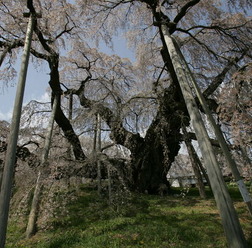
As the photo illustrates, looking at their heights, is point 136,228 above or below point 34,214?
below

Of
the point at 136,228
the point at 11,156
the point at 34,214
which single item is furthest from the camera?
the point at 34,214

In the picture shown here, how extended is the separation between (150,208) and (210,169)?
4179 millimetres

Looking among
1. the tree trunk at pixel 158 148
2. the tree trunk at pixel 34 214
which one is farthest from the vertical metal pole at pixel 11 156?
the tree trunk at pixel 158 148

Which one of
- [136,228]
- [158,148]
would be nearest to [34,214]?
[136,228]

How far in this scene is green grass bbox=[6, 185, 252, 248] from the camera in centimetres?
440

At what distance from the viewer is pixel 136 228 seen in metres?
5.05

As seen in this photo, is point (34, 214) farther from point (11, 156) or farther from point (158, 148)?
point (158, 148)

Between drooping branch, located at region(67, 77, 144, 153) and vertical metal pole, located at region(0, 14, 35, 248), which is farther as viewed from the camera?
drooping branch, located at region(67, 77, 144, 153)

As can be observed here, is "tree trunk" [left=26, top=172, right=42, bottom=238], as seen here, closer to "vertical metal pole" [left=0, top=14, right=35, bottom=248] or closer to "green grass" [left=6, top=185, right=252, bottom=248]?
"green grass" [left=6, top=185, right=252, bottom=248]

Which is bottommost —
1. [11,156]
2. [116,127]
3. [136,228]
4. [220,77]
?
[136,228]

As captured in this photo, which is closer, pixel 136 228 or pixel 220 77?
pixel 136 228

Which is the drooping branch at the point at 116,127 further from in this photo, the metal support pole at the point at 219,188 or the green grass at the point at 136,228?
the metal support pole at the point at 219,188

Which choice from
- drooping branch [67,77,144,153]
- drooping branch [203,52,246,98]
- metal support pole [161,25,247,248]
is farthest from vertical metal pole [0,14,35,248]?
drooping branch [203,52,246,98]

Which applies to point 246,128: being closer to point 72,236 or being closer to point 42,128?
point 72,236
